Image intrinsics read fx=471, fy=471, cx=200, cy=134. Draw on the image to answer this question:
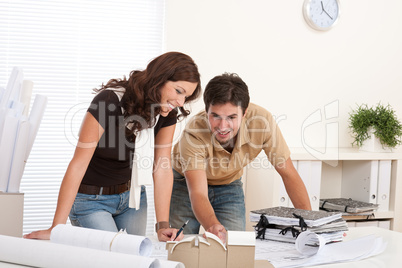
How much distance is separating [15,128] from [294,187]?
131 cm

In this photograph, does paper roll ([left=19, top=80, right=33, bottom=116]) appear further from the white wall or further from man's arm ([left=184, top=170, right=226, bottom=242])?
the white wall

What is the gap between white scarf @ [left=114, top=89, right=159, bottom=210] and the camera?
79.0 inches

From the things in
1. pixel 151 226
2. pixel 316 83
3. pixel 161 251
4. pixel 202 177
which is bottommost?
pixel 151 226

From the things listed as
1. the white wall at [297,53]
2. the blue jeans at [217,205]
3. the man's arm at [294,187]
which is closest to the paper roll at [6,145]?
the blue jeans at [217,205]

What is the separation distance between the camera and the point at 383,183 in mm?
3453

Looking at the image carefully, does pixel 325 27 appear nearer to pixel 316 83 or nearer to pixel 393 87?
pixel 316 83

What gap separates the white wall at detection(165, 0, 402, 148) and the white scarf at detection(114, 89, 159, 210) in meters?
1.32

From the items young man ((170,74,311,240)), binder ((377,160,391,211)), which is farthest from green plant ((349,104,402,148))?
young man ((170,74,311,240))

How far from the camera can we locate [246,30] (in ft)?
11.2

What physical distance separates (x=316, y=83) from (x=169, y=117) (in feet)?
6.21

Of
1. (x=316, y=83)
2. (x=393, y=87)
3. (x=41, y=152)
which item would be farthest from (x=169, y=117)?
(x=393, y=87)

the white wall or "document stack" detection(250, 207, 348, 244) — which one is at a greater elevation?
the white wall

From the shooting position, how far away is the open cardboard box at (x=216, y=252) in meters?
1.29

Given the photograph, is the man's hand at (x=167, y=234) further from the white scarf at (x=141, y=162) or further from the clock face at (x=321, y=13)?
the clock face at (x=321, y=13)
